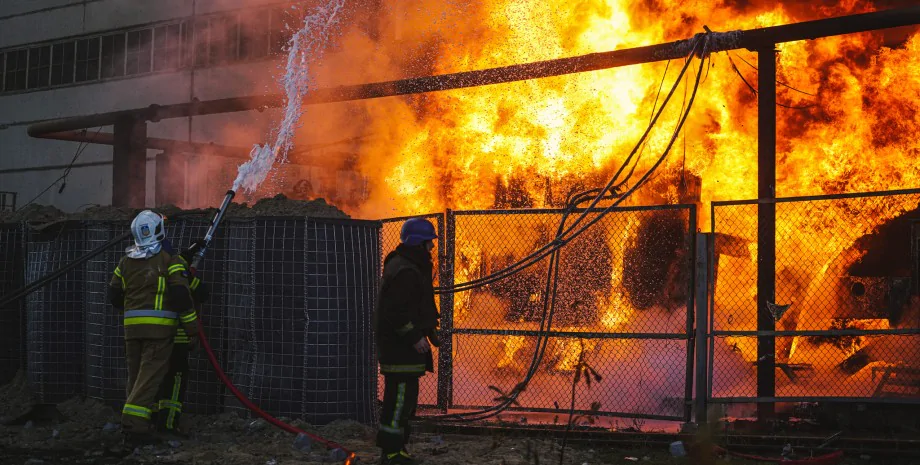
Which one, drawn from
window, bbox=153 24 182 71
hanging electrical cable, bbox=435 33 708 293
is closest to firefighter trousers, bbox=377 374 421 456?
hanging electrical cable, bbox=435 33 708 293

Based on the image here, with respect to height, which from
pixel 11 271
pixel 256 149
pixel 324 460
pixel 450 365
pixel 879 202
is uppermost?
pixel 256 149

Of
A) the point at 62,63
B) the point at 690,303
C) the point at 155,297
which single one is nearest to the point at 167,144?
the point at 62,63

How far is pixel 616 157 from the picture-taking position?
1344 cm

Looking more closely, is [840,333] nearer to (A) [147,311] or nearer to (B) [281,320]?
(B) [281,320]

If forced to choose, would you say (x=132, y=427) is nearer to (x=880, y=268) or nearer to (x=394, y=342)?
(x=394, y=342)

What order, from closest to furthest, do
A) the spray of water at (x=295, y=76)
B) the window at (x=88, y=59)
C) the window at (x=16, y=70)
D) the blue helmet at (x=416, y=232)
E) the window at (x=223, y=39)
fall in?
the blue helmet at (x=416, y=232)
the spray of water at (x=295, y=76)
the window at (x=223, y=39)
the window at (x=88, y=59)
the window at (x=16, y=70)

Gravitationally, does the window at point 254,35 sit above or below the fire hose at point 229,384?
A: above

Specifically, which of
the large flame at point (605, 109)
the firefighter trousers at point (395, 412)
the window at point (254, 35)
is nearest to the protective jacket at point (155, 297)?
the firefighter trousers at point (395, 412)

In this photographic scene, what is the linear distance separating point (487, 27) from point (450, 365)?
7.93 metres

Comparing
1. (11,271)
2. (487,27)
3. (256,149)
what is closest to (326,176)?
(256,149)

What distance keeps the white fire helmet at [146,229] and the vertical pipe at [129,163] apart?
851 centimetres

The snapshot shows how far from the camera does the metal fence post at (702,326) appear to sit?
743 cm

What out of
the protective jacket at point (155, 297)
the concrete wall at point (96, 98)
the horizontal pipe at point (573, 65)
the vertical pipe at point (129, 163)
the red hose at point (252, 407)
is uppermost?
the concrete wall at point (96, 98)

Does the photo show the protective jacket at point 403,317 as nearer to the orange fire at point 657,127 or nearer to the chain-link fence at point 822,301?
the chain-link fence at point 822,301
